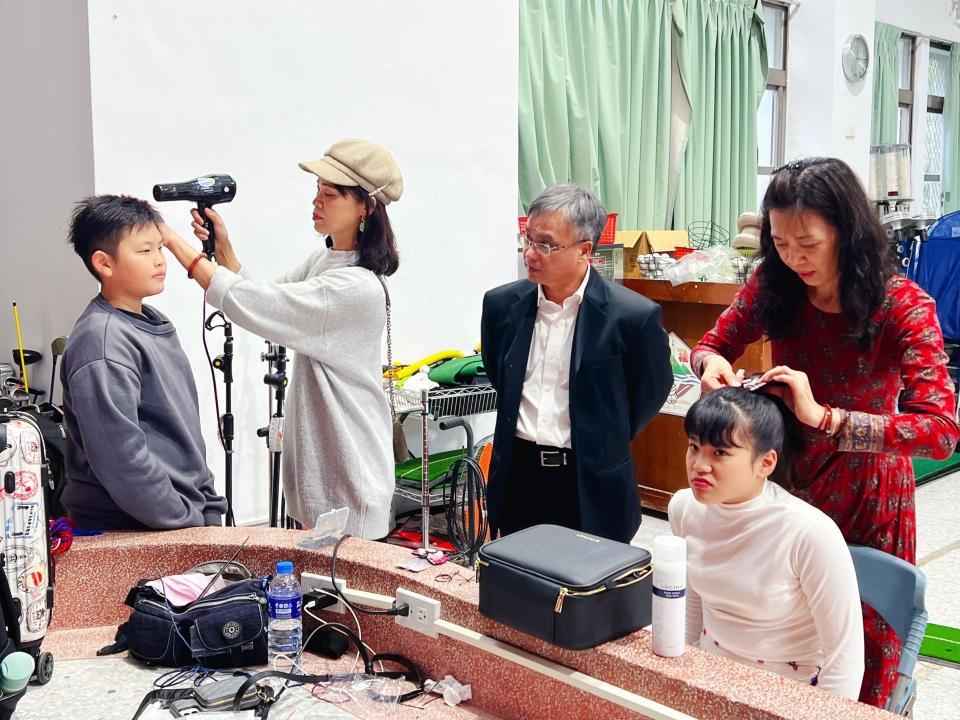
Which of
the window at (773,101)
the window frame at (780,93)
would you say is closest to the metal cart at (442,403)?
the window at (773,101)

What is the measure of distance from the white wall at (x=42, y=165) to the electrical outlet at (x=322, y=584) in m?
1.73

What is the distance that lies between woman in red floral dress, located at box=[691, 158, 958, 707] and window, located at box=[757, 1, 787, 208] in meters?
5.68

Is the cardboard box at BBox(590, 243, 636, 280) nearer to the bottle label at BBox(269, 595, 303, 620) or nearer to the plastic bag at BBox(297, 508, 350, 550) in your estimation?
the plastic bag at BBox(297, 508, 350, 550)

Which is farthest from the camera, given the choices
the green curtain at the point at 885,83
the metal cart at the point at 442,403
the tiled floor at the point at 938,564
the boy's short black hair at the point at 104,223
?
the green curtain at the point at 885,83

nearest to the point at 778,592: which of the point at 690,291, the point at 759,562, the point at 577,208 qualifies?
the point at 759,562

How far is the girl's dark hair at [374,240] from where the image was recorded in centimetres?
230

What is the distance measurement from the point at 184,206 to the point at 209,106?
37cm

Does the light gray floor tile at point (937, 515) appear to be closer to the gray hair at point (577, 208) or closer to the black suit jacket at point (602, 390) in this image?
the black suit jacket at point (602, 390)

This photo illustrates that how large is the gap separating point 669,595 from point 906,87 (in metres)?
8.79

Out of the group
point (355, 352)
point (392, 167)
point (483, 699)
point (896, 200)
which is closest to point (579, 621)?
point (483, 699)

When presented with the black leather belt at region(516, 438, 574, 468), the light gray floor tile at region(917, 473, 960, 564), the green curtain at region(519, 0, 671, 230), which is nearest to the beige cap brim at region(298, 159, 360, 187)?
the black leather belt at region(516, 438, 574, 468)

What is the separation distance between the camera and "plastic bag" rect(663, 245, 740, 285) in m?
4.25

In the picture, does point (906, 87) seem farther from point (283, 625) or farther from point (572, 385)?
point (283, 625)

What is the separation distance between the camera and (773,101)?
7445 mm
